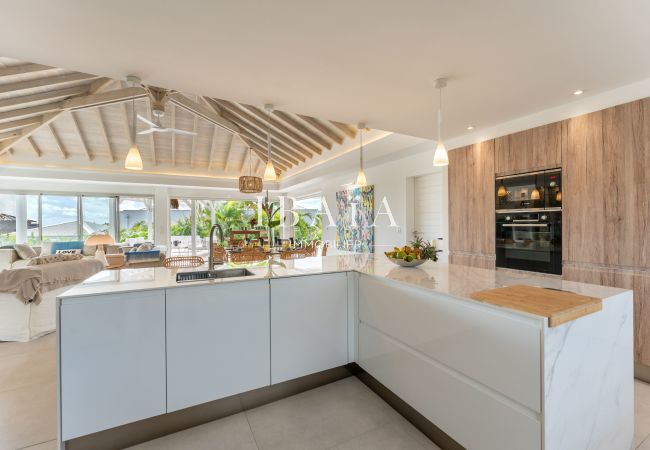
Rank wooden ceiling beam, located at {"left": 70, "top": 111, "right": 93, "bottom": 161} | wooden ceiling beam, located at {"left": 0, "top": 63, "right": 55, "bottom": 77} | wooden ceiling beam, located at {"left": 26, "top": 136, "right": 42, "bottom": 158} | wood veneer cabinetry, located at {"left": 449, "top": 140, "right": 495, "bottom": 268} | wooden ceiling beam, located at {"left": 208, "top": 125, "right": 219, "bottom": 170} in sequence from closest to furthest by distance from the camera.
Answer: wood veneer cabinetry, located at {"left": 449, "top": 140, "right": 495, "bottom": 268} < wooden ceiling beam, located at {"left": 0, "top": 63, "right": 55, "bottom": 77} < wooden ceiling beam, located at {"left": 70, "top": 111, "right": 93, "bottom": 161} < wooden ceiling beam, located at {"left": 26, "top": 136, "right": 42, "bottom": 158} < wooden ceiling beam, located at {"left": 208, "top": 125, "right": 219, "bottom": 170}

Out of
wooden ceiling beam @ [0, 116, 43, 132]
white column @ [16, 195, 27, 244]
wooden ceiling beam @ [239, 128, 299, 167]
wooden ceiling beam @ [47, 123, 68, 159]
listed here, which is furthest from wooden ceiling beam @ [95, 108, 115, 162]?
wooden ceiling beam @ [239, 128, 299, 167]

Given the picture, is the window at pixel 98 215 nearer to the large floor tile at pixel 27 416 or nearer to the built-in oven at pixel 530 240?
the large floor tile at pixel 27 416

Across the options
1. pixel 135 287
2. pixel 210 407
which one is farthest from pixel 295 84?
pixel 210 407

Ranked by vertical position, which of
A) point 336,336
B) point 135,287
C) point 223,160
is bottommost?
point 336,336

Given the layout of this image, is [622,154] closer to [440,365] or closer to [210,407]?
[440,365]

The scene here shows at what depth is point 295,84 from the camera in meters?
2.60

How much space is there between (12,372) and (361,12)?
4.09 meters

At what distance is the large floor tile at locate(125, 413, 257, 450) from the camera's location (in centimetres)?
178

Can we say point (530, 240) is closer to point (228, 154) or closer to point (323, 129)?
point (323, 129)

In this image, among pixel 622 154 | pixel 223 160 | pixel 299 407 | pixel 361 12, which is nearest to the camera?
pixel 361 12

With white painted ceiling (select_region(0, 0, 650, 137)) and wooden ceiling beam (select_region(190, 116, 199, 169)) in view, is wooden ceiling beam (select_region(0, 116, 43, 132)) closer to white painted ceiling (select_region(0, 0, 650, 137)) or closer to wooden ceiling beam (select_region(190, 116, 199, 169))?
wooden ceiling beam (select_region(190, 116, 199, 169))

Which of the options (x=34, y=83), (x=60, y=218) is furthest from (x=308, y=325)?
(x=60, y=218)

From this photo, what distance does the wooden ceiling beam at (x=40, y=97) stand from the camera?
4781 millimetres

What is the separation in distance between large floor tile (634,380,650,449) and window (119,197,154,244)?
10775 mm
